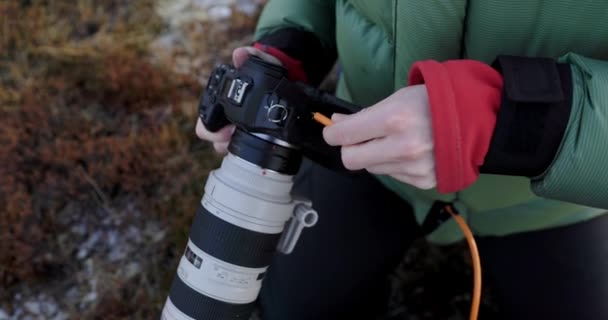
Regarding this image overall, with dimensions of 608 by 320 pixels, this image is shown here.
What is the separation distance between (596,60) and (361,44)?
15.3 inches

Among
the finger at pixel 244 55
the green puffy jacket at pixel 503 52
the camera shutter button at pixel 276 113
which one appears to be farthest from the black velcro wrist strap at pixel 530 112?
the finger at pixel 244 55

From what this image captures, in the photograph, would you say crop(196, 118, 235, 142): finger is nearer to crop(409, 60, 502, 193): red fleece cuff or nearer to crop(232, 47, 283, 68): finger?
crop(232, 47, 283, 68): finger

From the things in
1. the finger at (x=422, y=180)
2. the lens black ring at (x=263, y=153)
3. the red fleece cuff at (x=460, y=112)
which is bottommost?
the lens black ring at (x=263, y=153)

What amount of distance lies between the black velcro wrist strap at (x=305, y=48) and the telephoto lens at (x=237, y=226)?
0.30 metres

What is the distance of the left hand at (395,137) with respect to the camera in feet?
2.31

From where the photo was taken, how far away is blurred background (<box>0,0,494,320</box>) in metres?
1.46

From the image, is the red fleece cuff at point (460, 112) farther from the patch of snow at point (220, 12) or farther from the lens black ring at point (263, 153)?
the patch of snow at point (220, 12)

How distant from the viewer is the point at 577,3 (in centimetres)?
73

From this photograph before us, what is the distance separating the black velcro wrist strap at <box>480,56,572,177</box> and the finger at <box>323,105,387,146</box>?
14 cm

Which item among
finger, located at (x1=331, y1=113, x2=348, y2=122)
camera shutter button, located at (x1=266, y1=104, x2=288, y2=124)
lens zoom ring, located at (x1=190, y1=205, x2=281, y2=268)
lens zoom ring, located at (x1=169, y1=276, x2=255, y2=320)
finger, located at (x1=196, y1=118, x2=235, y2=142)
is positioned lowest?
lens zoom ring, located at (x1=169, y1=276, x2=255, y2=320)

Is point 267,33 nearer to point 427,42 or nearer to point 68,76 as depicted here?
point 427,42

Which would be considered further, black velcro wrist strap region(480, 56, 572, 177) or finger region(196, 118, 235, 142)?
finger region(196, 118, 235, 142)

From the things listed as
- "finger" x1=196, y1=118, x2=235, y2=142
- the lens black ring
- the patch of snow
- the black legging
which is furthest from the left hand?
the patch of snow

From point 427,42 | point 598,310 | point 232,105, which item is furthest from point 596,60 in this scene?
point 598,310
